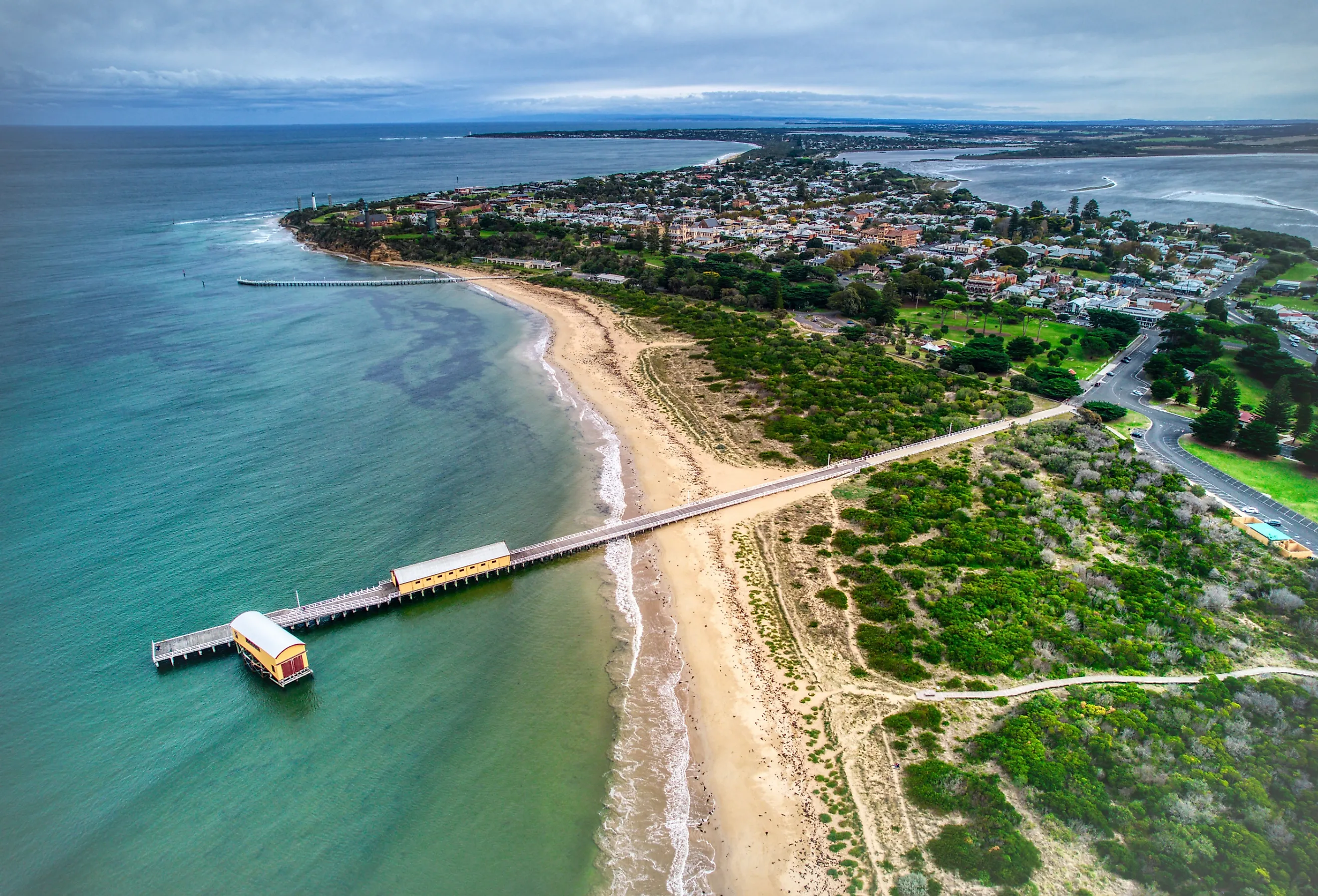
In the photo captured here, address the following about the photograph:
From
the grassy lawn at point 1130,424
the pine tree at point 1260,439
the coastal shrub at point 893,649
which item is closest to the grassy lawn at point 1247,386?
the grassy lawn at point 1130,424

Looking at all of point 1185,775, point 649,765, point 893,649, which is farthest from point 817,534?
point 1185,775

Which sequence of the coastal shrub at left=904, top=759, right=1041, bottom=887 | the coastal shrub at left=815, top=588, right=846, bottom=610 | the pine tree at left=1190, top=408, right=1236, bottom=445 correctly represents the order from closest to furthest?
the coastal shrub at left=904, top=759, right=1041, bottom=887
the coastal shrub at left=815, top=588, right=846, bottom=610
the pine tree at left=1190, top=408, right=1236, bottom=445

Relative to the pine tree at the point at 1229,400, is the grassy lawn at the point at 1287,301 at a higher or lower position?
higher

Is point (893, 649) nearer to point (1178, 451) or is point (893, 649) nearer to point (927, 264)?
point (1178, 451)

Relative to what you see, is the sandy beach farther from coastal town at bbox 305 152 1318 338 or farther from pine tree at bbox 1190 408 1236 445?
coastal town at bbox 305 152 1318 338

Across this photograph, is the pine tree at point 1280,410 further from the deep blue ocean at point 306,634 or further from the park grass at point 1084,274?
the park grass at point 1084,274

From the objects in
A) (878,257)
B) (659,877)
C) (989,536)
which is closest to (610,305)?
(878,257)

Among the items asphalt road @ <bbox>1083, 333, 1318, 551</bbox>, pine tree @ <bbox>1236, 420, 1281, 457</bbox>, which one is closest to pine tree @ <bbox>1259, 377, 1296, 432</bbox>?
pine tree @ <bbox>1236, 420, 1281, 457</bbox>

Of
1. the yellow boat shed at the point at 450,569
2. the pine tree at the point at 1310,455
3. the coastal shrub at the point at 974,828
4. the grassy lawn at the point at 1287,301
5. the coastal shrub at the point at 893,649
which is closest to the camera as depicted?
the coastal shrub at the point at 974,828
